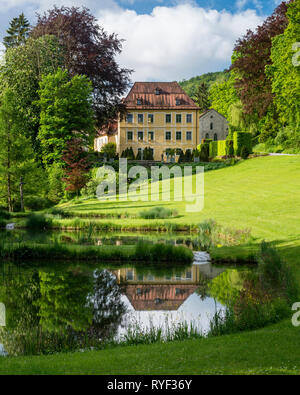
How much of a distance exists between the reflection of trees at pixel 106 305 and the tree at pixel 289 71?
82.4ft

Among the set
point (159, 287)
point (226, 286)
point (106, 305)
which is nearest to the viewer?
point (106, 305)

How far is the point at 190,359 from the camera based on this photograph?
217 inches

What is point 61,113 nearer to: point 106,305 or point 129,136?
point 129,136

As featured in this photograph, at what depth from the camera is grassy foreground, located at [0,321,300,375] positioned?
5.07 metres

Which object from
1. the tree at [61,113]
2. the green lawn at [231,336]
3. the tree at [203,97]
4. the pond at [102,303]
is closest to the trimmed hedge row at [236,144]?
the green lawn at [231,336]

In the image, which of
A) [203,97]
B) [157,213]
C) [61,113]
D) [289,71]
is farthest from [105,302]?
[203,97]

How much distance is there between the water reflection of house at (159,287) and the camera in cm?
1016

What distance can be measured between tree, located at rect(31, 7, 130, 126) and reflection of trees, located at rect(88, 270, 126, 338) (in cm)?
2647

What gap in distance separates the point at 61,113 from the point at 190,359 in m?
29.5

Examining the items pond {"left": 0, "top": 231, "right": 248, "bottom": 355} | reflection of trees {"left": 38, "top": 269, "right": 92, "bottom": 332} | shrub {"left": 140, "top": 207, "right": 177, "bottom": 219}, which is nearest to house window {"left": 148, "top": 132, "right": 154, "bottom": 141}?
shrub {"left": 140, "top": 207, "right": 177, "bottom": 219}

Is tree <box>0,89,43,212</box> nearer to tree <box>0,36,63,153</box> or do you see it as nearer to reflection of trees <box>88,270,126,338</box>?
tree <box>0,36,63,153</box>

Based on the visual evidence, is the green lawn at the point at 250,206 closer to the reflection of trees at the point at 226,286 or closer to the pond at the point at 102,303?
the reflection of trees at the point at 226,286

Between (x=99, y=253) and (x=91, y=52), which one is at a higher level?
(x=91, y=52)
